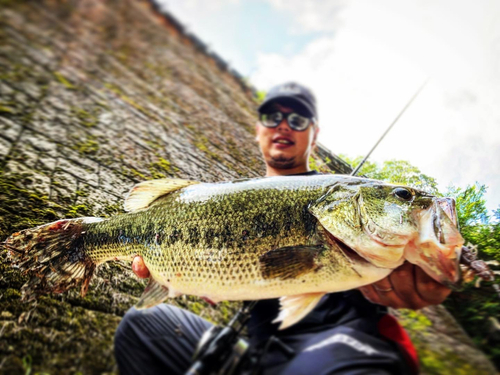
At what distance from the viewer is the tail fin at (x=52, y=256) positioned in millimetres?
1507

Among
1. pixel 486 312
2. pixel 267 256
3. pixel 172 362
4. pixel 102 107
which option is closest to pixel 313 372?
pixel 267 256

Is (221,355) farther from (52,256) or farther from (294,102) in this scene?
(294,102)

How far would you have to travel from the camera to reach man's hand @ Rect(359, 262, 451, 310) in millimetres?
1413

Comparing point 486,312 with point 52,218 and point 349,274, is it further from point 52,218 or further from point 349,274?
point 52,218

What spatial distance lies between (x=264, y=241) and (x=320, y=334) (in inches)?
24.9

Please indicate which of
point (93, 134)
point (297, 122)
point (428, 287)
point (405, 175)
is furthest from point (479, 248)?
point (93, 134)

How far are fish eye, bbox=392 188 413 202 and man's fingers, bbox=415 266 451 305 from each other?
15.4 inches

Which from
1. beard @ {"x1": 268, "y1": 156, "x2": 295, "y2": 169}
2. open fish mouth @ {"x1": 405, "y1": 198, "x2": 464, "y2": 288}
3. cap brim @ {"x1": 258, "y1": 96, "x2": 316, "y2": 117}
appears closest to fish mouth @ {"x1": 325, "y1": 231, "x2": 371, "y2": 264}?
open fish mouth @ {"x1": 405, "y1": 198, "x2": 464, "y2": 288}

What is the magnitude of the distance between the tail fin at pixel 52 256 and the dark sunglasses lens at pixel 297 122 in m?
2.28

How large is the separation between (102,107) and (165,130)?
0.83 meters

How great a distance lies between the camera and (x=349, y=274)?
1346mm

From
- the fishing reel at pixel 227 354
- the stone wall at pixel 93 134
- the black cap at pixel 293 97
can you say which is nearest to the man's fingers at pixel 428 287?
the fishing reel at pixel 227 354

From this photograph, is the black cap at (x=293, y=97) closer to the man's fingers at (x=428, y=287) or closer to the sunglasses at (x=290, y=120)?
the sunglasses at (x=290, y=120)

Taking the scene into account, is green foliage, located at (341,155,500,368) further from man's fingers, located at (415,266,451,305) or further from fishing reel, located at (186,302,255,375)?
fishing reel, located at (186,302,255,375)
